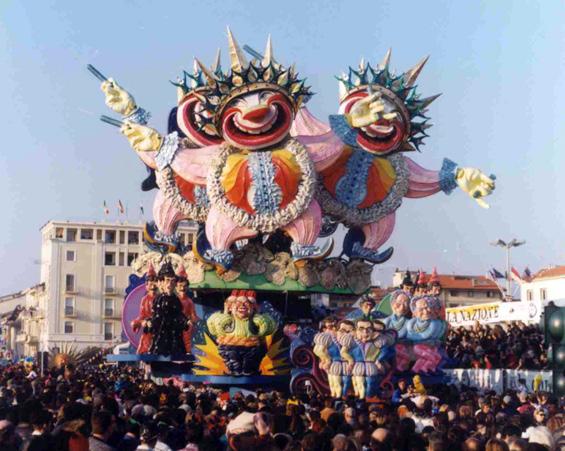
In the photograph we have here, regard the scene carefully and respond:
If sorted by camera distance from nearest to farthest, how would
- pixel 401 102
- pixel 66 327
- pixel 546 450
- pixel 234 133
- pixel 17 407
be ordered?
pixel 546 450 < pixel 17 407 < pixel 234 133 < pixel 401 102 < pixel 66 327

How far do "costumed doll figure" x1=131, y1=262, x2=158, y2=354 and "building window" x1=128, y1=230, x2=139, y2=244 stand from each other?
1744 inches

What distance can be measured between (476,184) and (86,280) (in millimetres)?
48257

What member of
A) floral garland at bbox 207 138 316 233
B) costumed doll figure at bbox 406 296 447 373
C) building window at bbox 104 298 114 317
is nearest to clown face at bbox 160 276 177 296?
floral garland at bbox 207 138 316 233

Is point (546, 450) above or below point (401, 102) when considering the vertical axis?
below

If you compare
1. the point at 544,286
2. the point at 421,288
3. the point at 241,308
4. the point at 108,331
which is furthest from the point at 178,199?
the point at 108,331

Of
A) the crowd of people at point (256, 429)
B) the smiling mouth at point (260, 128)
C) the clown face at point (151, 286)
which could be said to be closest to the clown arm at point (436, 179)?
the smiling mouth at point (260, 128)

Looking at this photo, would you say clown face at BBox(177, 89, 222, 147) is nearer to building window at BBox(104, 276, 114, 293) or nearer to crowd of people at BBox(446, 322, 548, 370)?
crowd of people at BBox(446, 322, 548, 370)

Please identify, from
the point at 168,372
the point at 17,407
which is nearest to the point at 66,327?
the point at 168,372

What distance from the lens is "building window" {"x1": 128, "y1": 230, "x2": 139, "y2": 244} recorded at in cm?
7709

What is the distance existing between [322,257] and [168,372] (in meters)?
7.89

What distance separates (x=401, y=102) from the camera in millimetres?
30812

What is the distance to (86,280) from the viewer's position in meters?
74.6

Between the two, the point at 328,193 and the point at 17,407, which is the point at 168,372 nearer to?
the point at 328,193

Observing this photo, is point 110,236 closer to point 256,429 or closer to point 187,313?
point 187,313
